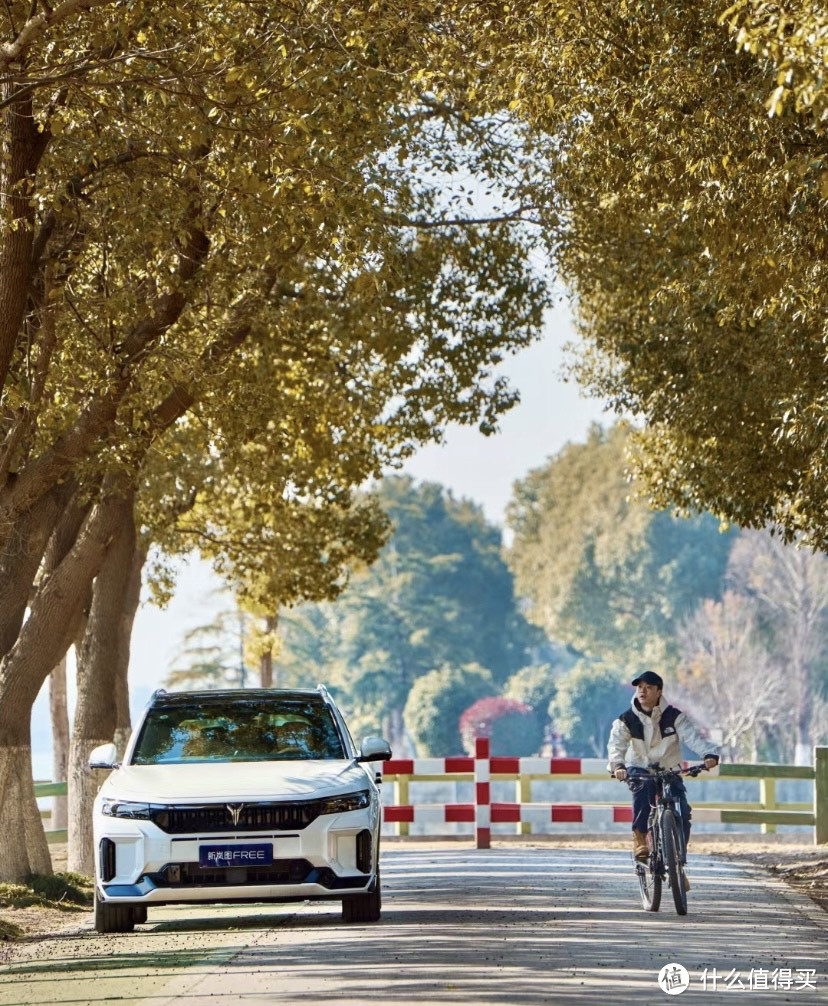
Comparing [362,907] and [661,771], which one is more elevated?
[661,771]

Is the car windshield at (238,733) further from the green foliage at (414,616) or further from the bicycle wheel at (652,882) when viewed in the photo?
the green foliage at (414,616)

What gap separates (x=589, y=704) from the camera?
342 feet

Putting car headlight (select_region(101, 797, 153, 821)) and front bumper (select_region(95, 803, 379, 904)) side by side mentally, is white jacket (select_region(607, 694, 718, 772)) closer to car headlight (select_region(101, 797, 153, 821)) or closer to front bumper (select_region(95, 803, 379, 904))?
front bumper (select_region(95, 803, 379, 904))

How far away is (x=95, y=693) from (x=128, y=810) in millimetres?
9116

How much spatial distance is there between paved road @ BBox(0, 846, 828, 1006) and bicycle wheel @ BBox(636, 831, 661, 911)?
0.12m

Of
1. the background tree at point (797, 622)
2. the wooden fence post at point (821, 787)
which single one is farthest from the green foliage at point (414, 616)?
the wooden fence post at point (821, 787)

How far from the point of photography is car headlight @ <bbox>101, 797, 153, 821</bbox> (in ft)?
43.5

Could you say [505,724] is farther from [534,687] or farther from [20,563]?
[20,563]

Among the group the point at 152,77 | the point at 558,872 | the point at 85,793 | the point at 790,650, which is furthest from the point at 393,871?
the point at 790,650

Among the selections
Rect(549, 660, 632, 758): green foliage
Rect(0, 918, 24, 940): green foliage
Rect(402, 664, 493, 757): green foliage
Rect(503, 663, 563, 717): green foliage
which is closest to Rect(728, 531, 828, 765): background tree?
Rect(549, 660, 632, 758): green foliage

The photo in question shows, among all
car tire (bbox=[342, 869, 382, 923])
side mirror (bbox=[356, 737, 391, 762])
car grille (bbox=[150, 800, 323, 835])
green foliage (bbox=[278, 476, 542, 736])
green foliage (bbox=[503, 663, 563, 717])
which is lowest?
car tire (bbox=[342, 869, 382, 923])

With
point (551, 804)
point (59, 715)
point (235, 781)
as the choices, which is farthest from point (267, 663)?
point (235, 781)

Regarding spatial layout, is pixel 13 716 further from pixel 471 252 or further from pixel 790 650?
pixel 790 650

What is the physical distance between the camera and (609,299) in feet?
73.2
